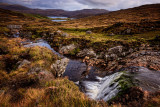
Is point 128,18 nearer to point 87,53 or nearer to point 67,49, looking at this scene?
point 87,53

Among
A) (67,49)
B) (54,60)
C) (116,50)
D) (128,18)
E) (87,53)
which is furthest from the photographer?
(128,18)

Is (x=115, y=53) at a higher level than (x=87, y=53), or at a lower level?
higher

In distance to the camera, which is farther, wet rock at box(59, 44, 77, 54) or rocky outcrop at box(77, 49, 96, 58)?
wet rock at box(59, 44, 77, 54)

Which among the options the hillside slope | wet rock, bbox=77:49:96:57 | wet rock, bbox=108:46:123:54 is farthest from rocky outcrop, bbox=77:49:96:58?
the hillside slope

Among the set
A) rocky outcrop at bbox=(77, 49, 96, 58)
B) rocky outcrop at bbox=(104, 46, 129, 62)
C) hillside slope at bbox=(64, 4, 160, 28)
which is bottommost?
rocky outcrop at bbox=(77, 49, 96, 58)

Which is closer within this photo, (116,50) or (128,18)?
(116,50)

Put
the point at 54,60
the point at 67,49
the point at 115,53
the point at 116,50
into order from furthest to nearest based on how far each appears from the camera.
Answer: the point at 67,49, the point at 116,50, the point at 115,53, the point at 54,60

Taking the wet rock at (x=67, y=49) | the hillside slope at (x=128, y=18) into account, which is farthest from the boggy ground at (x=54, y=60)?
the hillside slope at (x=128, y=18)

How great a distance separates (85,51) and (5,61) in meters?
15.5

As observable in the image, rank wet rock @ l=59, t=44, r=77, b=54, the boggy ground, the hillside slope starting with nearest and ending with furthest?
1. the boggy ground
2. wet rock @ l=59, t=44, r=77, b=54
3. the hillside slope

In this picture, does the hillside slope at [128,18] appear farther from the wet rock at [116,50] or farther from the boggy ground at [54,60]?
the wet rock at [116,50]

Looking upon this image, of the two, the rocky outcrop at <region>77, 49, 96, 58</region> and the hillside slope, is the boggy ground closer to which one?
the rocky outcrop at <region>77, 49, 96, 58</region>

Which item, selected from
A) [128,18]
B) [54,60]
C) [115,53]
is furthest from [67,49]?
[128,18]

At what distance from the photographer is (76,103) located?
139 inches
